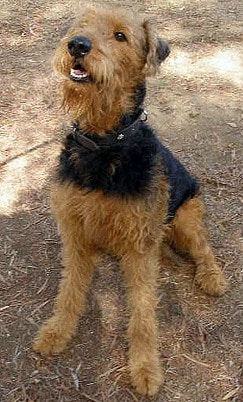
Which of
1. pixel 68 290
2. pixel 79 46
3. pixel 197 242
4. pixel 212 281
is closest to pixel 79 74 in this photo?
pixel 79 46

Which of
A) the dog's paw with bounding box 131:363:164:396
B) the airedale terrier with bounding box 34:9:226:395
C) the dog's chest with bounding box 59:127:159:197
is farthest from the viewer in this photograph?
the dog's paw with bounding box 131:363:164:396

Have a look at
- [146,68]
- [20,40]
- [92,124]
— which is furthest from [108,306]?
[20,40]

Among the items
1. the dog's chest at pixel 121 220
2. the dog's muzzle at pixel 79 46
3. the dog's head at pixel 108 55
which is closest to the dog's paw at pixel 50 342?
the dog's chest at pixel 121 220

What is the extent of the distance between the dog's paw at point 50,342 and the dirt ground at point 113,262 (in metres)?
0.05

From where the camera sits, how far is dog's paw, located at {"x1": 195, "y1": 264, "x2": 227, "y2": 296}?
416cm

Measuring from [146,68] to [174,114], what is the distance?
2.46 m

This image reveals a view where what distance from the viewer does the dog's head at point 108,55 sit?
10.0 ft

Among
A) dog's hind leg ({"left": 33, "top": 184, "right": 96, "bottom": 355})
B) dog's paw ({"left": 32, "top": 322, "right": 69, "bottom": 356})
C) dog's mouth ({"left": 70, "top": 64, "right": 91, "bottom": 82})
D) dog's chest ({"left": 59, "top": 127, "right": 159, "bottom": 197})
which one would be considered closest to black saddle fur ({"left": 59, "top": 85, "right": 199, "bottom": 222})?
dog's chest ({"left": 59, "top": 127, "right": 159, "bottom": 197})

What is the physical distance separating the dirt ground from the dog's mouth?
168 cm

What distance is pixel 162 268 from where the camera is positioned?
4363mm

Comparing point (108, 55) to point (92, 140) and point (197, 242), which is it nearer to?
point (92, 140)

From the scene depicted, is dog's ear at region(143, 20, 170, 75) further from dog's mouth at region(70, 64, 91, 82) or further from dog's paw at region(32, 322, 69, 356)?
dog's paw at region(32, 322, 69, 356)

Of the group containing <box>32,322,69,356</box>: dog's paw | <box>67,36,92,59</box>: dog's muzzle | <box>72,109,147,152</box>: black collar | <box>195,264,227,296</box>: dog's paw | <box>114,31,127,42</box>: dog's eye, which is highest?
<box>67,36,92,59</box>: dog's muzzle

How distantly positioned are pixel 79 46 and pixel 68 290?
1.67m
